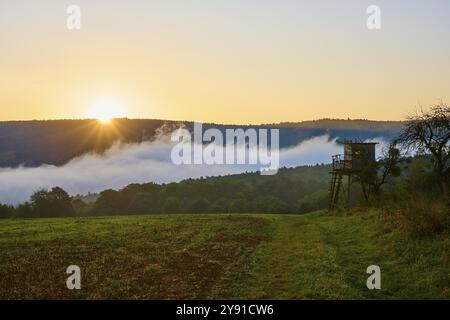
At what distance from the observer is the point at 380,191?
5484 centimetres


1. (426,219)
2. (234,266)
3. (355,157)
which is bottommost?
(234,266)

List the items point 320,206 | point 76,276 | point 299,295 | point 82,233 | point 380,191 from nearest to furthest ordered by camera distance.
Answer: point 299,295 → point 76,276 → point 82,233 → point 380,191 → point 320,206

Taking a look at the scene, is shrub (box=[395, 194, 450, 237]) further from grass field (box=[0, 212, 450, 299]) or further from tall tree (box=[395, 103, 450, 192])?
tall tree (box=[395, 103, 450, 192])


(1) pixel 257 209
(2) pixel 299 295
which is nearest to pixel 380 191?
(2) pixel 299 295

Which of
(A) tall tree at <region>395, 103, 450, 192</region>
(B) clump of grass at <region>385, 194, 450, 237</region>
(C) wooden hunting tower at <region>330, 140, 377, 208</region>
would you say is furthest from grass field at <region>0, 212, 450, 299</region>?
(C) wooden hunting tower at <region>330, 140, 377, 208</region>

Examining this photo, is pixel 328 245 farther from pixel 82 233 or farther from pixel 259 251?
pixel 82 233

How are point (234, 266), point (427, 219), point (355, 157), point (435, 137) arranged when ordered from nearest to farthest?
point (234, 266), point (427, 219), point (435, 137), point (355, 157)

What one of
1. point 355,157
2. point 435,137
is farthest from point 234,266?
point 355,157

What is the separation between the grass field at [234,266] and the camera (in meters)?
16.0

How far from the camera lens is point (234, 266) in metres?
20.9

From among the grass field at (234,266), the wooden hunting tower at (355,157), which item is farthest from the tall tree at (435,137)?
the wooden hunting tower at (355,157)

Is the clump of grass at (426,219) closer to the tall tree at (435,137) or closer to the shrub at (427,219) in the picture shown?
the shrub at (427,219)

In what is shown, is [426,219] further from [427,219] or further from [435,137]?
[435,137]

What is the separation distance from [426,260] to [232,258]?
886cm
